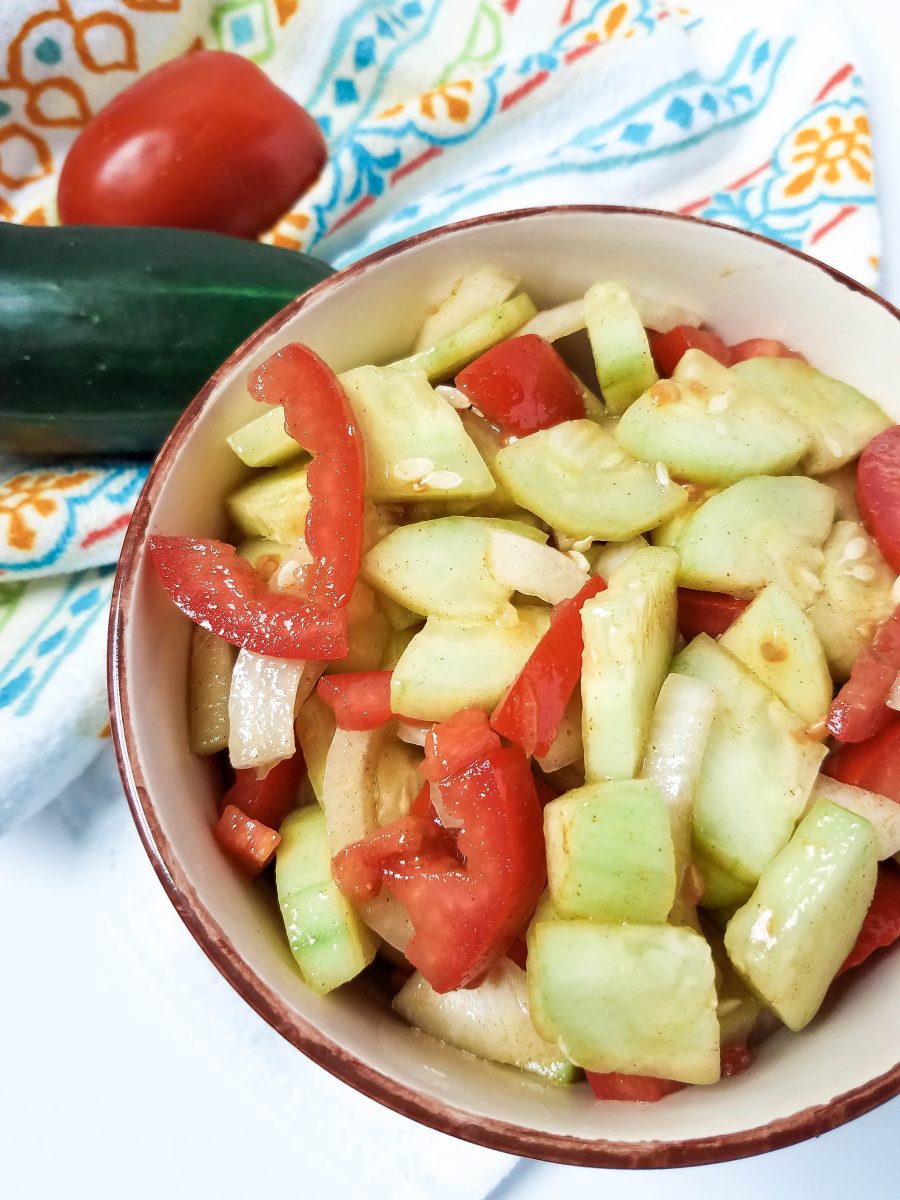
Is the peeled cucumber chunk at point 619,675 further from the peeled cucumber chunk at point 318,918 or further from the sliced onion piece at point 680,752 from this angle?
the peeled cucumber chunk at point 318,918

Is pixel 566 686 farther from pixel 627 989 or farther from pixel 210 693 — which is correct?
pixel 210 693

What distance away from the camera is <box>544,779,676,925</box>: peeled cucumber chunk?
2.57 feet

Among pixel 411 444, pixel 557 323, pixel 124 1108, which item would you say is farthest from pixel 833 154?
pixel 124 1108

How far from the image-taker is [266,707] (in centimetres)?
93

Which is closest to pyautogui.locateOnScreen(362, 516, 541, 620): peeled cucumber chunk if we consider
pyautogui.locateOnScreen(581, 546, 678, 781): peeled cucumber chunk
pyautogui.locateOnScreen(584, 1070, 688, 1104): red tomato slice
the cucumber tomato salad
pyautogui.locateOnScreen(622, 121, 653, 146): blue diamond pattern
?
the cucumber tomato salad

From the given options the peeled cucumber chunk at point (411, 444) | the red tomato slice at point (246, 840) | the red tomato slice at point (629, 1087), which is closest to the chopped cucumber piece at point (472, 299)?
the peeled cucumber chunk at point (411, 444)

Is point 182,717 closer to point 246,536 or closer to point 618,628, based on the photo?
point 246,536

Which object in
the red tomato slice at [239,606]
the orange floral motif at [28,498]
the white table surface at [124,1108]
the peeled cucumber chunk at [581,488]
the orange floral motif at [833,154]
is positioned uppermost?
the orange floral motif at [833,154]

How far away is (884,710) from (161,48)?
59.9 inches

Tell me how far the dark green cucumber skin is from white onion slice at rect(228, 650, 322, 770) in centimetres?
64

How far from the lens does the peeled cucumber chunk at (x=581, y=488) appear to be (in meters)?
0.95

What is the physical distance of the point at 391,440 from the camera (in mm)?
959

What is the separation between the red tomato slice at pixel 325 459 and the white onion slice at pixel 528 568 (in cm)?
13

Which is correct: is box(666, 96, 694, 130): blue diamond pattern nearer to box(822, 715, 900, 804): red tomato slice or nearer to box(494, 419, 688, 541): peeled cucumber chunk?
box(494, 419, 688, 541): peeled cucumber chunk
